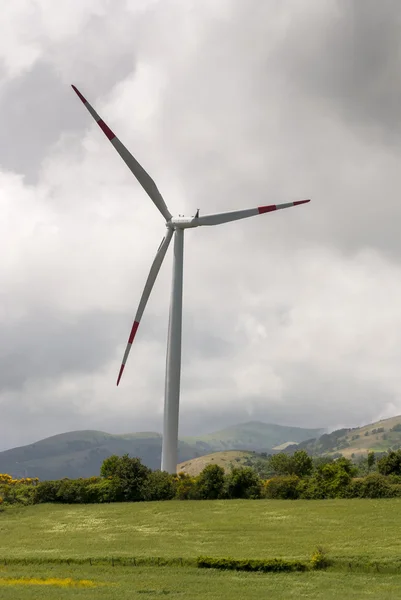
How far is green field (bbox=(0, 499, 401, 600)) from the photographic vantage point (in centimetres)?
3628

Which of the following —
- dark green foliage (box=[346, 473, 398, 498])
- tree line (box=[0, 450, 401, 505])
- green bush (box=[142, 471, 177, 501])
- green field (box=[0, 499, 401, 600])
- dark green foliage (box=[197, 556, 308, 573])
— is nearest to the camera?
green field (box=[0, 499, 401, 600])

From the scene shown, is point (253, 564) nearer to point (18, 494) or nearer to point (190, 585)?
point (190, 585)

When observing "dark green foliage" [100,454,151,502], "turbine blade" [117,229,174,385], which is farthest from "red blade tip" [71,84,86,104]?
"dark green foliage" [100,454,151,502]

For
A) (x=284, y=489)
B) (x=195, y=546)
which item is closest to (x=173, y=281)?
(x=284, y=489)

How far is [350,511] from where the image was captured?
183ft

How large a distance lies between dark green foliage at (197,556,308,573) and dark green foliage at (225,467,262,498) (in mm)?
26388

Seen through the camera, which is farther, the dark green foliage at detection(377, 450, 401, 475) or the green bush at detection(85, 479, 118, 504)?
the green bush at detection(85, 479, 118, 504)

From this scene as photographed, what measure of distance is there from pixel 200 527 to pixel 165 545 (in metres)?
6.45

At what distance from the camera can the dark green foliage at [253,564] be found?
131 ft

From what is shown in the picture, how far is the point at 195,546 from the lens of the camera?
4722 centimetres

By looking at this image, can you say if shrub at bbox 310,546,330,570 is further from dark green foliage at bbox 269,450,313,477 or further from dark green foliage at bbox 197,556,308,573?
dark green foliage at bbox 269,450,313,477

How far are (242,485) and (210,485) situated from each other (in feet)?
10.6

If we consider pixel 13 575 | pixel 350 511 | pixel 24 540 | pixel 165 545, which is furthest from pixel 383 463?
pixel 13 575

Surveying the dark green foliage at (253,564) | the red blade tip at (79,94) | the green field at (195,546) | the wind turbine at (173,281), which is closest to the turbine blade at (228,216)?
the wind turbine at (173,281)
